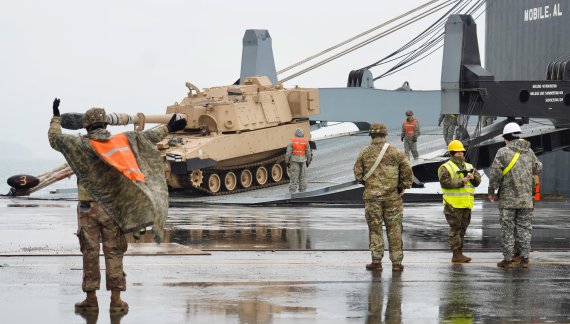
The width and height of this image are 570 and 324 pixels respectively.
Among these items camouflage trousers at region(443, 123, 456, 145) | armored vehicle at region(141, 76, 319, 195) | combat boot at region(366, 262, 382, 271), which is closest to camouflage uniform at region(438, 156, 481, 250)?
combat boot at region(366, 262, 382, 271)

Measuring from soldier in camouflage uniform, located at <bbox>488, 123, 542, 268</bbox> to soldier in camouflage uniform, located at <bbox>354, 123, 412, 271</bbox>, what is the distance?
1.21 meters

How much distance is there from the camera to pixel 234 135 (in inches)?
1257

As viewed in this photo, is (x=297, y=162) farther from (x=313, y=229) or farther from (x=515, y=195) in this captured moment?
(x=515, y=195)

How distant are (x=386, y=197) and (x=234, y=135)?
722 inches

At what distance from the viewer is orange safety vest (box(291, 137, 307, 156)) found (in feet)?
97.9

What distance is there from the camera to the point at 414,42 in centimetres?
3838

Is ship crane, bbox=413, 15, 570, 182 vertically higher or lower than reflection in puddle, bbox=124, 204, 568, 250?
higher

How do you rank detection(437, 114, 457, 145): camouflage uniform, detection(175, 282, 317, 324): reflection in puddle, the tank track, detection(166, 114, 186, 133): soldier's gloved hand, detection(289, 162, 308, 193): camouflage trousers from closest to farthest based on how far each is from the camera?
detection(175, 282, 317, 324): reflection in puddle
detection(166, 114, 186, 133): soldier's gloved hand
detection(289, 162, 308, 193): camouflage trousers
the tank track
detection(437, 114, 457, 145): camouflage uniform

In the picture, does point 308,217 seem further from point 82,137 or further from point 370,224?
point 82,137

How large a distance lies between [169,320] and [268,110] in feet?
78.1

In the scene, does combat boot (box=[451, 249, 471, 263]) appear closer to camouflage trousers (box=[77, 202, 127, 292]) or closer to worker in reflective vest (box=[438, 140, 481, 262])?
worker in reflective vest (box=[438, 140, 481, 262])

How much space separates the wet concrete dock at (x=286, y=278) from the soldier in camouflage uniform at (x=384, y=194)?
0.31m

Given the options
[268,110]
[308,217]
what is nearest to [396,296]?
[308,217]

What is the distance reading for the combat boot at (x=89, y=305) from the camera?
408 inches
